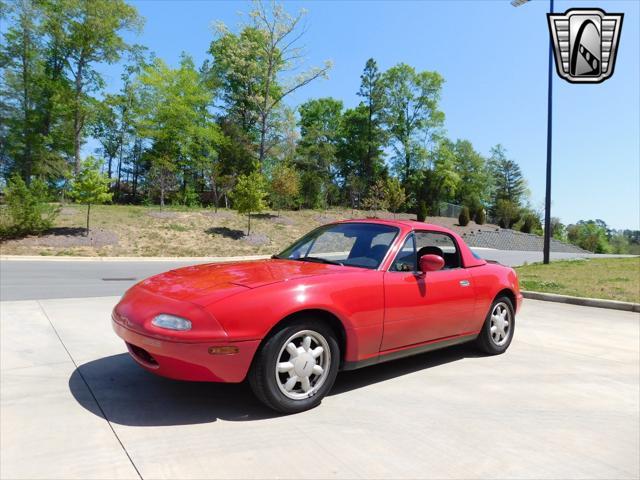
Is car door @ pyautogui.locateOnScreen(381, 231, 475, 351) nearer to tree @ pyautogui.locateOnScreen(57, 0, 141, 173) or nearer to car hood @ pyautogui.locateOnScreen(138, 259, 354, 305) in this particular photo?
car hood @ pyautogui.locateOnScreen(138, 259, 354, 305)

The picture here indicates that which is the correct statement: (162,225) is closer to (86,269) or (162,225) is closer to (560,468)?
(86,269)

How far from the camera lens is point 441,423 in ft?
10.6

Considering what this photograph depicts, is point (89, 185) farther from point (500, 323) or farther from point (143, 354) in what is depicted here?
point (500, 323)

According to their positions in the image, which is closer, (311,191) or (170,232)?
(170,232)

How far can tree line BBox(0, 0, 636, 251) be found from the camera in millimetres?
35938

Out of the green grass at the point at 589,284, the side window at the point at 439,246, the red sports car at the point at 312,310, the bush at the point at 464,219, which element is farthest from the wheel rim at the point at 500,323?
the bush at the point at 464,219

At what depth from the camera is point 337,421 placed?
3.20 m

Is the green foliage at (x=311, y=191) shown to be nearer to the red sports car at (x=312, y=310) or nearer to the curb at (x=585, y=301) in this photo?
the curb at (x=585, y=301)

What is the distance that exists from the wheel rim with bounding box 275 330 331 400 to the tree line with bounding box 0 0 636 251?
1955cm

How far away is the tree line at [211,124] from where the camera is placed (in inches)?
1415

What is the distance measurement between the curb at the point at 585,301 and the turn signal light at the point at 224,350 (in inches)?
327

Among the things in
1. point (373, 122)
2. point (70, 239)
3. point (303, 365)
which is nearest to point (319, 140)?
point (373, 122)

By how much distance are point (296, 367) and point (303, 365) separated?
56 millimetres

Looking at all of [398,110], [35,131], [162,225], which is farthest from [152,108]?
[398,110]
